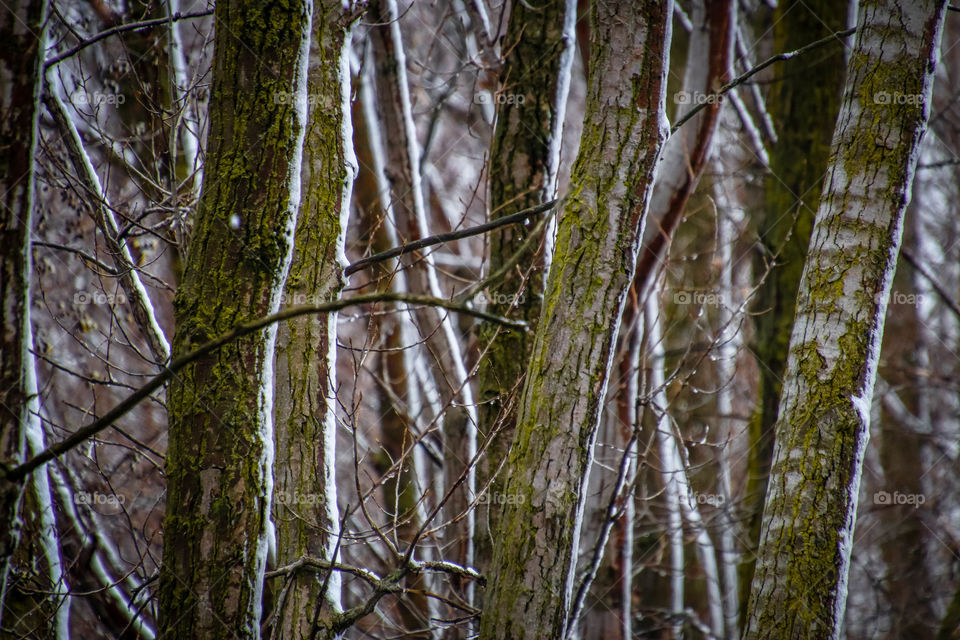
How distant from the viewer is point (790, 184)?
5.27m

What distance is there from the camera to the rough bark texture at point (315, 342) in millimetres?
2611

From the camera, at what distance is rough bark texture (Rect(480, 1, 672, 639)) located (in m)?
2.05

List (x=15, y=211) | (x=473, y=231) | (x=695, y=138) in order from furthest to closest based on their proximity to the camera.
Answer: (x=695, y=138) < (x=473, y=231) < (x=15, y=211)

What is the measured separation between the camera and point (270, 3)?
196cm

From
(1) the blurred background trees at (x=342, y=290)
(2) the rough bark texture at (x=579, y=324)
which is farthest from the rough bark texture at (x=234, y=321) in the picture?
(2) the rough bark texture at (x=579, y=324)

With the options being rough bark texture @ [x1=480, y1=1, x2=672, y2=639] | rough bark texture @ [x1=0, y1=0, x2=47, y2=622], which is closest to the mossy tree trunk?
rough bark texture @ [x1=0, y1=0, x2=47, y2=622]

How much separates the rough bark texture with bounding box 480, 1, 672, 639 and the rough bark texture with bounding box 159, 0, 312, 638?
784mm

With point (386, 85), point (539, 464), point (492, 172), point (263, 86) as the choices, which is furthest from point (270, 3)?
point (386, 85)

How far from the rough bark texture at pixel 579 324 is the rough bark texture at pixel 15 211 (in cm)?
137

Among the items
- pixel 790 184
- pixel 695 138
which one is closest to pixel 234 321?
pixel 695 138

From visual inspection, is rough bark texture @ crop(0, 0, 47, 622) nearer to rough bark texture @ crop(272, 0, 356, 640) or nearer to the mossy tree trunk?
the mossy tree trunk

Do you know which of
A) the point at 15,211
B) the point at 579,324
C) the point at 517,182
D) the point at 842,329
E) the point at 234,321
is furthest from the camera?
the point at 517,182

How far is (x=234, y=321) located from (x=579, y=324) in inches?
42.2

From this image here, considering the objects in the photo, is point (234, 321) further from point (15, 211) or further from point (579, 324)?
point (579, 324)
